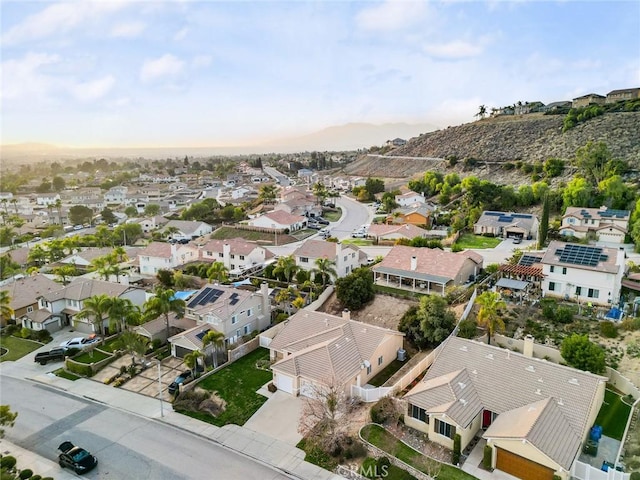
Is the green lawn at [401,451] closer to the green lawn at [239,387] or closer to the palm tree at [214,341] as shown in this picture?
the green lawn at [239,387]

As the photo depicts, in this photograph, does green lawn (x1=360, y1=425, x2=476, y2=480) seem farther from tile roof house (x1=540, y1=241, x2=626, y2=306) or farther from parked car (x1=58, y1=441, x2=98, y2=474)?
tile roof house (x1=540, y1=241, x2=626, y2=306)

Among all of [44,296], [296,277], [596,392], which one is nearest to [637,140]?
[296,277]

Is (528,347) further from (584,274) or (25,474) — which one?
(25,474)

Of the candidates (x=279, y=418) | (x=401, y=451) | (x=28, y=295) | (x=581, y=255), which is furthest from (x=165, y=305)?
(x=581, y=255)

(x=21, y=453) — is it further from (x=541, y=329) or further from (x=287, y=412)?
(x=541, y=329)

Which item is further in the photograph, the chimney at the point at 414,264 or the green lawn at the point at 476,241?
the green lawn at the point at 476,241

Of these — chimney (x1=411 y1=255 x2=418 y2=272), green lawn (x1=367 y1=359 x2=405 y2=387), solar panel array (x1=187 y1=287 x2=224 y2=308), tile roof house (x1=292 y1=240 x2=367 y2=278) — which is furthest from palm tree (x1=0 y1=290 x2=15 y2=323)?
chimney (x1=411 y1=255 x2=418 y2=272)

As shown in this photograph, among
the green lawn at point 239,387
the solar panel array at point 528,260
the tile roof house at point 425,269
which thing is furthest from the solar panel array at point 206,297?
the solar panel array at point 528,260

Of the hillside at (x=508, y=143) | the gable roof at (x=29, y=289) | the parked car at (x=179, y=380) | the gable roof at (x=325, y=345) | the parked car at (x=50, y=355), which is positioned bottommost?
the parked car at (x=50, y=355)
